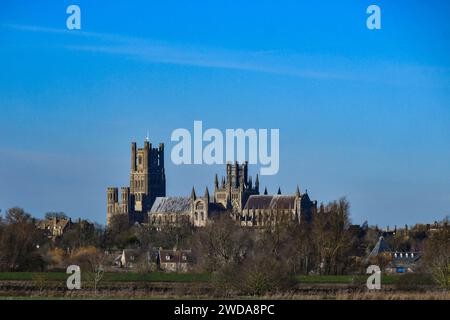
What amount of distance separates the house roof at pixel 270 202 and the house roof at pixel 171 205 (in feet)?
43.9

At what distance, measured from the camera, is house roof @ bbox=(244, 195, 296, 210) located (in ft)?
519

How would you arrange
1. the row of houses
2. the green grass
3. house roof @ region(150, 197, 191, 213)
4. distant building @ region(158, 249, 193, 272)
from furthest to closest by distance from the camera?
house roof @ region(150, 197, 191, 213), distant building @ region(158, 249, 193, 272), the row of houses, the green grass

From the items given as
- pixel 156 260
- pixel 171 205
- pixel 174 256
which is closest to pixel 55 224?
pixel 171 205

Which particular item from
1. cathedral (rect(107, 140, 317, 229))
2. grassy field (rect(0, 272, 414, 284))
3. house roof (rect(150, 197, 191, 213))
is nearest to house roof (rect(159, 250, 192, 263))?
grassy field (rect(0, 272, 414, 284))

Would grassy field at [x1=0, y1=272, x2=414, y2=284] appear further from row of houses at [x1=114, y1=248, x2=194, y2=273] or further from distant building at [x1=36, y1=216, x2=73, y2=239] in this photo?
distant building at [x1=36, y1=216, x2=73, y2=239]

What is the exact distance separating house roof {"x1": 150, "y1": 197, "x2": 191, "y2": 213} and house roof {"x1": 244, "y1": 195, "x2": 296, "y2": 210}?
43.9ft

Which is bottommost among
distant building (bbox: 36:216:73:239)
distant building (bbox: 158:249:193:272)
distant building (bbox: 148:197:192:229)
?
distant building (bbox: 158:249:193:272)

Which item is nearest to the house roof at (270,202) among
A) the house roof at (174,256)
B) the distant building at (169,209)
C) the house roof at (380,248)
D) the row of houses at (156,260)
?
the distant building at (169,209)

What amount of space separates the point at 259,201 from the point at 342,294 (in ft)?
402

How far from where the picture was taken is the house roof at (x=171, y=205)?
17988 cm

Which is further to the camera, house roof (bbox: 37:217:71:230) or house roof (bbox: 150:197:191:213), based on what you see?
house roof (bbox: 150:197:191:213)
